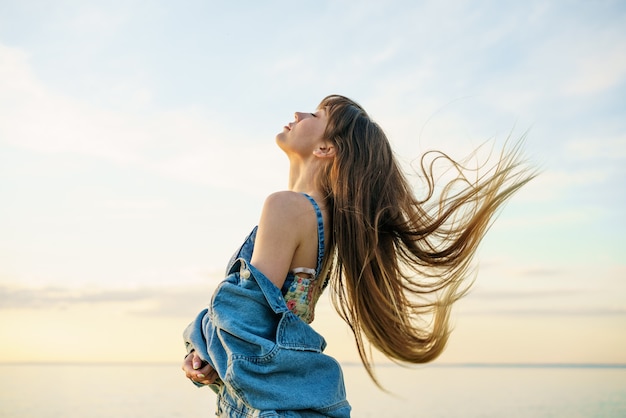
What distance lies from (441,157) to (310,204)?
95 centimetres

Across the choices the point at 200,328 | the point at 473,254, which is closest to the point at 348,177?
the point at 473,254

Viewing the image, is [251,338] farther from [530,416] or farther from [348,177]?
[530,416]

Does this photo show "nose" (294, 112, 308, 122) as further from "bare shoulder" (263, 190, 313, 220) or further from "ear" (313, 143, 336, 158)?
"bare shoulder" (263, 190, 313, 220)

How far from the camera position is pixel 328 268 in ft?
10.1

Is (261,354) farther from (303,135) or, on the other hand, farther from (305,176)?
(303,135)

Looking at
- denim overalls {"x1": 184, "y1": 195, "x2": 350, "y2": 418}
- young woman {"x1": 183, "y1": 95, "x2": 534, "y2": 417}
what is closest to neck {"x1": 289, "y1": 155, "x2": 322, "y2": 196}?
young woman {"x1": 183, "y1": 95, "x2": 534, "y2": 417}

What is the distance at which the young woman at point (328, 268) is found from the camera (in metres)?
2.48

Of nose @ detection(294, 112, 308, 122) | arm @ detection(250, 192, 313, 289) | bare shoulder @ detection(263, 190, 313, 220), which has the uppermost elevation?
nose @ detection(294, 112, 308, 122)

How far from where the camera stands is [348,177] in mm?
3119

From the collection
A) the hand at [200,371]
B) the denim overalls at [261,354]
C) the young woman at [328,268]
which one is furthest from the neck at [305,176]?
the hand at [200,371]

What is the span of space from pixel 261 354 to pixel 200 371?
288 mm

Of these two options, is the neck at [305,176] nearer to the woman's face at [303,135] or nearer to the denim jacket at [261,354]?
the woman's face at [303,135]

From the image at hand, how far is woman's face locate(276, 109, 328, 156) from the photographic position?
330 centimetres

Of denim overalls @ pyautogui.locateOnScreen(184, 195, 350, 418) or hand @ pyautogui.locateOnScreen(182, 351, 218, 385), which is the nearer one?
denim overalls @ pyautogui.locateOnScreen(184, 195, 350, 418)
